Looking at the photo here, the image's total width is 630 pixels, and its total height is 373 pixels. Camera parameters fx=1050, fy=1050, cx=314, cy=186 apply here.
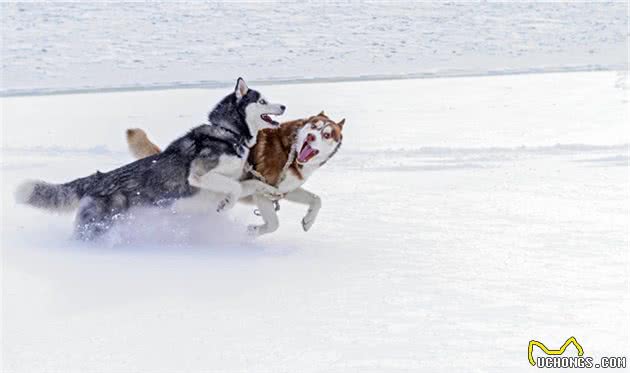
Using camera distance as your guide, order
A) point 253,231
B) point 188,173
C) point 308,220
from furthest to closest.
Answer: point 308,220 → point 253,231 → point 188,173

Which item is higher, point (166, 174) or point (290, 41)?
point (290, 41)

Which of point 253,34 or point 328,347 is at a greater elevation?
point 253,34

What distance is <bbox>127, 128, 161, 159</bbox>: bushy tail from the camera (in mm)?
6914

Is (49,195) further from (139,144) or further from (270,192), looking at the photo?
(270,192)

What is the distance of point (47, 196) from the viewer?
255 inches

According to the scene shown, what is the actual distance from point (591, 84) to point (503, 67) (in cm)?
298

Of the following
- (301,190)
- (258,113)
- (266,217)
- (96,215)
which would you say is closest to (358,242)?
(301,190)

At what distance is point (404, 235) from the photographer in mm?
6625

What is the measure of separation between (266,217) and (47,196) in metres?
1.36

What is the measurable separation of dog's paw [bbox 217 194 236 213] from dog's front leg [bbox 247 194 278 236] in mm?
196

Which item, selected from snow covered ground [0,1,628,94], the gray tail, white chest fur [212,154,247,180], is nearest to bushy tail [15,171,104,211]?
the gray tail

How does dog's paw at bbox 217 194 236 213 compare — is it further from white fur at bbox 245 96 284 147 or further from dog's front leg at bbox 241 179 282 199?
white fur at bbox 245 96 284 147

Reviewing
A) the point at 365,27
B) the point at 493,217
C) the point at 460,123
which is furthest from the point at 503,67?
the point at 493,217

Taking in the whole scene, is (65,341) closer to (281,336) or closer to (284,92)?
(281,336)
